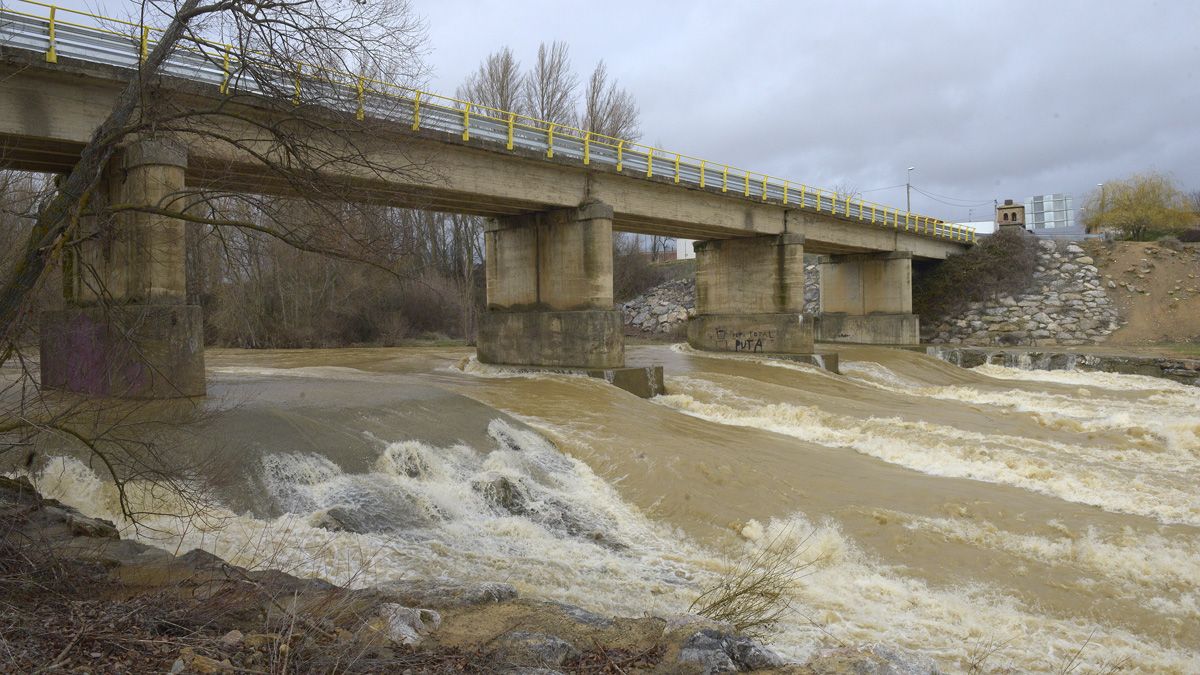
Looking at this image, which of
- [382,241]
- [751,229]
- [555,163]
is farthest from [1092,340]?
[382,241]

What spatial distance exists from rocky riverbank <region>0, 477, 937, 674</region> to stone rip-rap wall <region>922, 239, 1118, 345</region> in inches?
1677

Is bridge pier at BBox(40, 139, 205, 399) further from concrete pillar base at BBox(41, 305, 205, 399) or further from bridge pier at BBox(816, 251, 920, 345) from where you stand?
bridge pier at BBox(816, 251, 920, 345)

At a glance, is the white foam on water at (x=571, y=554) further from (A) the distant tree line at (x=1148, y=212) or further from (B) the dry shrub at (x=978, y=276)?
(A) the distant tree line at (x=1148, y=212)

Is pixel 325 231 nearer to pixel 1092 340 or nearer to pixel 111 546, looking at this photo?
pixel 111 546

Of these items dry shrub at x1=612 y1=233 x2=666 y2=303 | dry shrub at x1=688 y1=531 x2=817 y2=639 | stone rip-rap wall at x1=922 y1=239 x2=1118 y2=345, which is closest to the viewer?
dry shrub at x1=688 y1=531 x2=817 y2=639

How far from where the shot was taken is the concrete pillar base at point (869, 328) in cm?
3975

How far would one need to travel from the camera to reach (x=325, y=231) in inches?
304

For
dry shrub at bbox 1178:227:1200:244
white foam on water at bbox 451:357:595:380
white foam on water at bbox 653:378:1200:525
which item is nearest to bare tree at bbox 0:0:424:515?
white foam on water at bbox 653:378:1200:525

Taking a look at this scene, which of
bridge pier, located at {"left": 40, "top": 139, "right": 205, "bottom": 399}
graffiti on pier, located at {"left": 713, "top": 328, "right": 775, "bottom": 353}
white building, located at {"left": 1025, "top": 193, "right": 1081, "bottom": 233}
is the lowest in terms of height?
graffiti on pier, located at {"left": 713, "top": 328, "right": 775, "bottom": 353}

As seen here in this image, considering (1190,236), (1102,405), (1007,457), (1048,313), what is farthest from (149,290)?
(1190,236)

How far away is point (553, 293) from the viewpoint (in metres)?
23.1

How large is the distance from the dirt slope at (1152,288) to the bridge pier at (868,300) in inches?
424

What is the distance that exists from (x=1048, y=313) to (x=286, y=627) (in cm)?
4732

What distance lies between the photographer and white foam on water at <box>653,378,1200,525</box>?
1155cm
